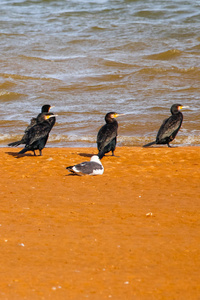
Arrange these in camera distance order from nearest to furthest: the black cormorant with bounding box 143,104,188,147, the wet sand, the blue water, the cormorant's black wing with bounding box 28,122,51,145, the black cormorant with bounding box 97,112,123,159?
the wet sand < the black cormorant with bounding box 97,112,123,159 < the cormorant's black wing with bounding box 28,122,51,145 < the black cormorant with bounding box 143,104,188,147 < the blue water

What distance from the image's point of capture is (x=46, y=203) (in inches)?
258

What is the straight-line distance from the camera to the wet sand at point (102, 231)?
4.32 metres

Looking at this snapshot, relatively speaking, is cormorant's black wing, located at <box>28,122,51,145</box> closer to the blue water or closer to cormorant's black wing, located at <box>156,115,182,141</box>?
cormorant's black wing, located at <box>156,115,182,141</box>

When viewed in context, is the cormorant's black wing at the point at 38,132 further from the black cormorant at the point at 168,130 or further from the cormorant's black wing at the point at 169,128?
the cormorant's black wing at the point at 169,128

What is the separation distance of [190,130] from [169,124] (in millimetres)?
2742

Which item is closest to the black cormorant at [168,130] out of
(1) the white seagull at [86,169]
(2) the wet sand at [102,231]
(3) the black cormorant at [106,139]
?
(3) the black cormorant at [106,139]

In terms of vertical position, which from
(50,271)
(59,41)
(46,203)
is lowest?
(59,41)

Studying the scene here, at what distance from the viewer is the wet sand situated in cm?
432

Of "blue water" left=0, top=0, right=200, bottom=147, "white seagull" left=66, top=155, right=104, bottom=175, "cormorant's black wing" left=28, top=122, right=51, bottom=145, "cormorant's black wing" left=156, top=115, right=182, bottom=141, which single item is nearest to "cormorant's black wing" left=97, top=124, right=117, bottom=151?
A: "cormorant's black wing" left=28, top=122, right=51, bottom=145

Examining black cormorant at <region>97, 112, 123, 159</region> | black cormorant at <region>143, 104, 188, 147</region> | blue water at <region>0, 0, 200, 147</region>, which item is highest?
black cormorant at <region>97, 112, 123, 159</region>

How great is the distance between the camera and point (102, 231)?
5531mm

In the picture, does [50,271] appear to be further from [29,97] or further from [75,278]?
[29,97]

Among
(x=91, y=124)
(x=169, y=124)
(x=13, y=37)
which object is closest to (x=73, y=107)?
(x=91, y=124)

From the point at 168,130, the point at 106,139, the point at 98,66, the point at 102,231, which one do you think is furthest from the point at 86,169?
the point at 98,66
